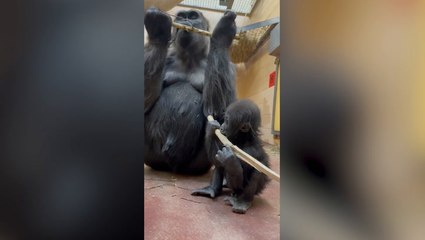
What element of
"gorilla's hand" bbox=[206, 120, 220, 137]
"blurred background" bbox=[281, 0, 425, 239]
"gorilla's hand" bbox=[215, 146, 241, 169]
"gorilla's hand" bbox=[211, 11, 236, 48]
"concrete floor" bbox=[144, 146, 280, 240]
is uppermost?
"gorilla's hand" bbox=[211, 11, 236, 48]

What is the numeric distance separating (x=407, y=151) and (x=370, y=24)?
170 mm

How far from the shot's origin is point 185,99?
108cm

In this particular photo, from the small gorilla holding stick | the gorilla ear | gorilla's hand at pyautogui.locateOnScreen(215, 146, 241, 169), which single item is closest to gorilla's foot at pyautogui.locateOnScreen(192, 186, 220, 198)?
the small gorilla holding stick

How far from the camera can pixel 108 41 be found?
0.32 meters

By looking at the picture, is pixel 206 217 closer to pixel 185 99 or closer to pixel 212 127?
pixel 212 127

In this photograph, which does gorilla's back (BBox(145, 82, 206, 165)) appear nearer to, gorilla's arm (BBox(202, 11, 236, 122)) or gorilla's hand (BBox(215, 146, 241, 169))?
gorilla's arm (BBox(202, 11, 236, 122))

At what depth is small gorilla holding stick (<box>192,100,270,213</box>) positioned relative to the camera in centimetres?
74

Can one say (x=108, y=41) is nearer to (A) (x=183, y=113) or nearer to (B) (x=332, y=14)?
(B) (x=332, y=14)

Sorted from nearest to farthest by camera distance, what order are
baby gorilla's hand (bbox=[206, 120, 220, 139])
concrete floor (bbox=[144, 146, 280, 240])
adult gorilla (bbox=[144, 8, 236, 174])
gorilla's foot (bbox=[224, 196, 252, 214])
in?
concrete floor (bbox=[144, 146, 280, 240]), gorilla's foot (bbox=[224, 196, 252, 214]), baby gorilla's hand (bbox=[206, 120, 220, 139]), adult gorilla (bbox=[144, 8, 236, 174])

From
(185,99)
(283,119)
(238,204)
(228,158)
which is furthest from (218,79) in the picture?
(283,119)

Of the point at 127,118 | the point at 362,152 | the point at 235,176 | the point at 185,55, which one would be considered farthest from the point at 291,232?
the point at 185,55

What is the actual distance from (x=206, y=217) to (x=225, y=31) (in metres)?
0.64

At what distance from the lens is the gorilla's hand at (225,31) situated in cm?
90

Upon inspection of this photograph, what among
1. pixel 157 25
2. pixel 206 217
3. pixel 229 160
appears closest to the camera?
pixel 206 217
